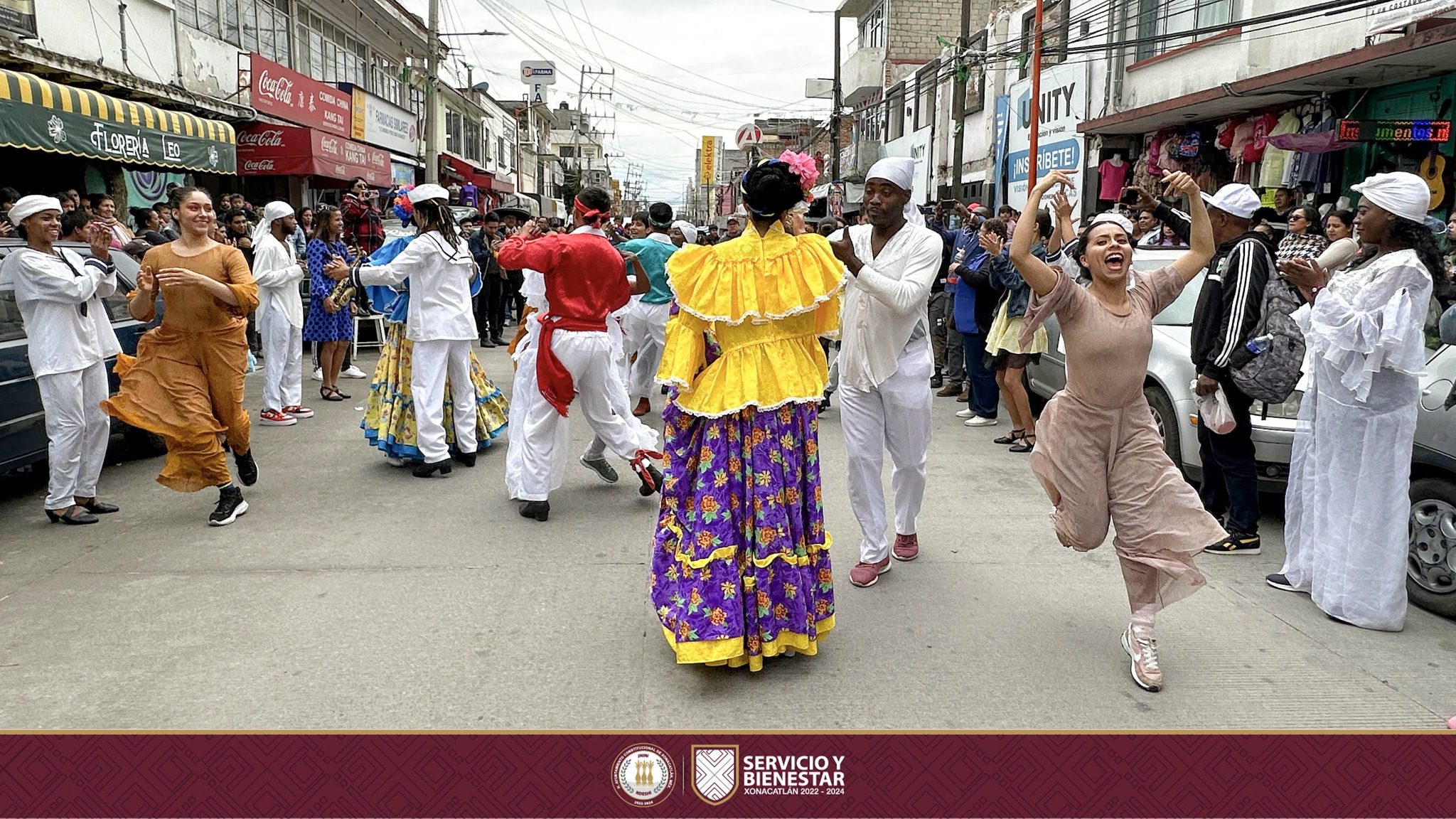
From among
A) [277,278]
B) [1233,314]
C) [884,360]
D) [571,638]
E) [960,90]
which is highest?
[960,90]

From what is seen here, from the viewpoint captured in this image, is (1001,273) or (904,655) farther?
(1001,273)

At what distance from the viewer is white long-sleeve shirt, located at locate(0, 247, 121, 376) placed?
5.52 metres

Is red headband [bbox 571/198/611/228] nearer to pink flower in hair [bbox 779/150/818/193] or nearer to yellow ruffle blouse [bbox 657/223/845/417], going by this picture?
pink flower in hair [bbox 779/150/818/193]

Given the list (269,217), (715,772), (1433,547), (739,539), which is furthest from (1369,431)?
(269,217)

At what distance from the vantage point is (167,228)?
11.2 meters

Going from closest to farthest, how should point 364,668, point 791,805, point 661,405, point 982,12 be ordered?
point 791,805 < point 364,668 < point 661,405 < point 982,12

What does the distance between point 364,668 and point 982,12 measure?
32818 mm

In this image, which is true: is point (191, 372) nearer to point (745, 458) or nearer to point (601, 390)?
point (601, 390)

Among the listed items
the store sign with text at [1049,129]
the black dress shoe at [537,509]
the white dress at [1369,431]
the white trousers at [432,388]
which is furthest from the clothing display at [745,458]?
the store sign with text at [1049,129]

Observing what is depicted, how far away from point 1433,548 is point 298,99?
65.8 feet

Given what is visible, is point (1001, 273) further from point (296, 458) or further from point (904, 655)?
point (296, 458)

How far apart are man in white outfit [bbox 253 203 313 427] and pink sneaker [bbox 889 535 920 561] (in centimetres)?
597

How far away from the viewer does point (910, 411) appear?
4.65m

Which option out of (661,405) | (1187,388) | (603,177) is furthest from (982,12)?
(603,177)
